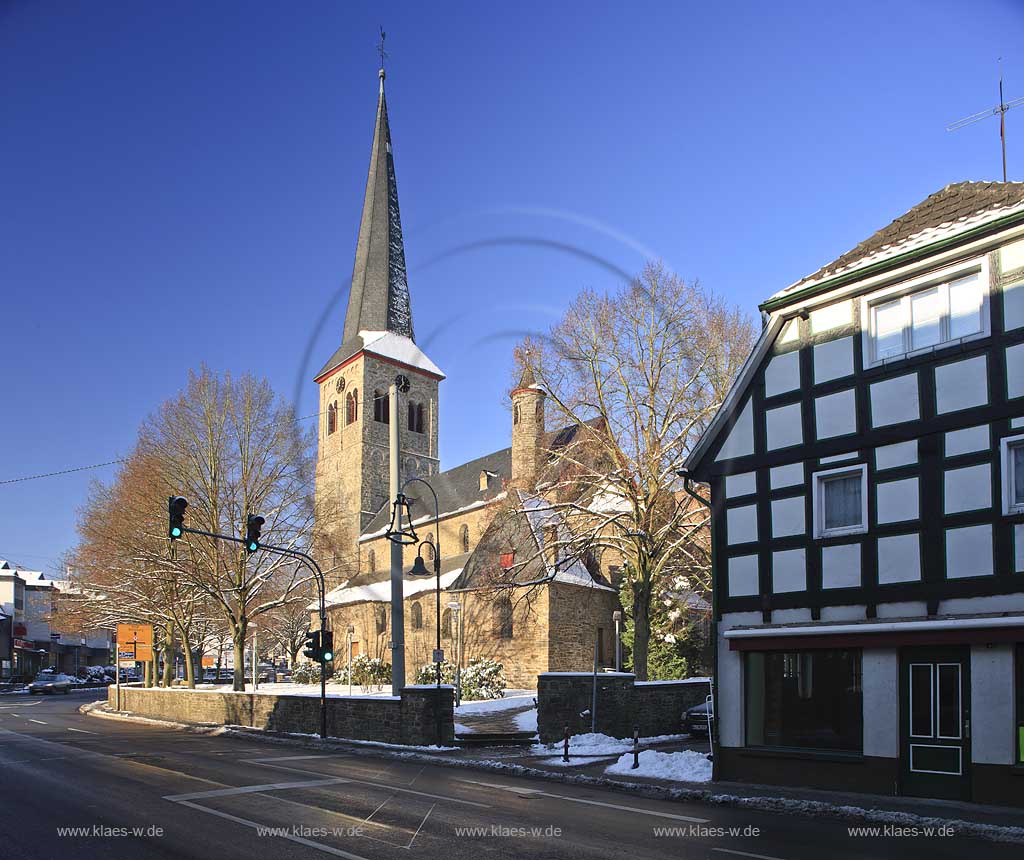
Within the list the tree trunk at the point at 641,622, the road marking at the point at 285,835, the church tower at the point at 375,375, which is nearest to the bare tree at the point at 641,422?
the tree trunk at the point at 641,622

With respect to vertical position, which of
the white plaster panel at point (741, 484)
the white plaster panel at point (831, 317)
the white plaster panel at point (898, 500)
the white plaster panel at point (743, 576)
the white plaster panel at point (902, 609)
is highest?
the white plaster panel at point (831, 317)

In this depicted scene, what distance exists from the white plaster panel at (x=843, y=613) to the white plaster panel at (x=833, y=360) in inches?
162

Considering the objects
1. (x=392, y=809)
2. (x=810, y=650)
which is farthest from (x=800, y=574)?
(x=392, y=809)

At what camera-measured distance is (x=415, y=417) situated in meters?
83.1

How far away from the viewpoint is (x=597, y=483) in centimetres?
2927

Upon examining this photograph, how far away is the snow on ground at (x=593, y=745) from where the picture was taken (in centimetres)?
2181

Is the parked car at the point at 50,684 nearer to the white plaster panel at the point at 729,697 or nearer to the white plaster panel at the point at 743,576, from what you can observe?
the white plaster panel at the point at 729,697

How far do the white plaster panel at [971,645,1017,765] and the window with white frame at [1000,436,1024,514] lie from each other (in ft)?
7.09

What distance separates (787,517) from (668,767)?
5.36m

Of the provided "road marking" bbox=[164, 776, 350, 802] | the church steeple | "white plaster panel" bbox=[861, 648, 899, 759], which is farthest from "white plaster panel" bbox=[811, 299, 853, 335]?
the church steeple

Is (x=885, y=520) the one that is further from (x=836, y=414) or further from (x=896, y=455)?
(x=836, y=414)

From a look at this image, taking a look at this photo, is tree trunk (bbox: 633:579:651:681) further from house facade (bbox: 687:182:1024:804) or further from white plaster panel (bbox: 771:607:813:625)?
white plaster panel (bbox: 771:607:813:625)

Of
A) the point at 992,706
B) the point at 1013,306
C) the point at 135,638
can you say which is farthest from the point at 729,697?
the point at 135,638

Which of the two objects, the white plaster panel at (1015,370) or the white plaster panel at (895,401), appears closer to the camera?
the white plaster panel at (1015,370)
